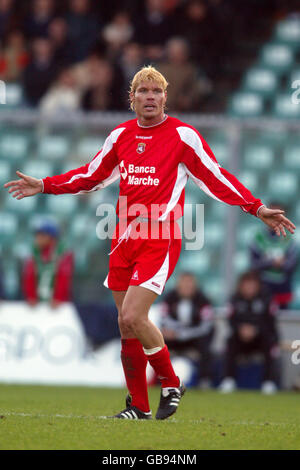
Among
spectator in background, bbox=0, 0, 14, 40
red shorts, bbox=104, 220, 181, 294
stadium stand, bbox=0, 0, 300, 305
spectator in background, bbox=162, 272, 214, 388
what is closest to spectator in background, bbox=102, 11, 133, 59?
spectator in background, bbox=0, 0, 14, 40

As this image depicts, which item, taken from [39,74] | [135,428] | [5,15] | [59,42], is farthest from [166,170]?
[5,15]

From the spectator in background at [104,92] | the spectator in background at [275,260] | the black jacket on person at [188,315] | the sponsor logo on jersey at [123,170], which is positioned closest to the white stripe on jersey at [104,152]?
the sponsor logo on jersey at [123,170]

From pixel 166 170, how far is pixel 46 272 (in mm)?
6356

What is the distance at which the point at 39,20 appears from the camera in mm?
16359

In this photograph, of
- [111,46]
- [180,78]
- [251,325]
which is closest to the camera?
[251,325]

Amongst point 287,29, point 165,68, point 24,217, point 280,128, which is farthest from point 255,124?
point 287,29

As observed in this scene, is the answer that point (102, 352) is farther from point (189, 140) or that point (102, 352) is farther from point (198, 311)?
point (189, 140)

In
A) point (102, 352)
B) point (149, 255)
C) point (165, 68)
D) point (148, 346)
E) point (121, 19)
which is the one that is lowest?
point (102, 352)

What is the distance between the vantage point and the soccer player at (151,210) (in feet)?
21.3

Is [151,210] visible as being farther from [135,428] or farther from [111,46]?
[111,46]

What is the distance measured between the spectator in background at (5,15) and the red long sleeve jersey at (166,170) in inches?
414
